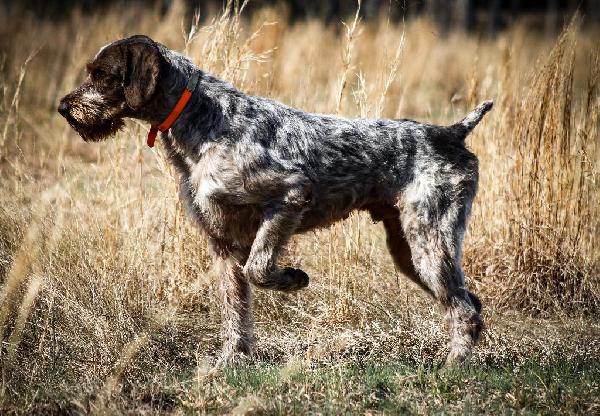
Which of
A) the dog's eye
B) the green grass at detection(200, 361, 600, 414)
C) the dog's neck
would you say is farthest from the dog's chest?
the green grass at detection(200, 361, 600, 414)

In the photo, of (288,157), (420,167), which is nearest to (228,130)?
(288,157)

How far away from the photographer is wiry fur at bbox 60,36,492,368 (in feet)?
15.5

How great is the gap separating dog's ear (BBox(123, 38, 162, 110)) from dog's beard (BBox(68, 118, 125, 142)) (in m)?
0.28

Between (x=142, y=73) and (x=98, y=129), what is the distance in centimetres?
52

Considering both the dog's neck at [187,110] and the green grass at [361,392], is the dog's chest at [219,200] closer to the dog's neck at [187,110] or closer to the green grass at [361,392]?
the dog's neck at [187,110]

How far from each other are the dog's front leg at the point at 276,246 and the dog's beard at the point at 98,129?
1159 mm

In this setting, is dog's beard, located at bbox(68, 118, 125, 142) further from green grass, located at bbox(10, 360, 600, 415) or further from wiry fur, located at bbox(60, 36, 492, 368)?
green grass, located at bbox(10, 360, 600, 415)

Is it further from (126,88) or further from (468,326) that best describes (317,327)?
(126,88)

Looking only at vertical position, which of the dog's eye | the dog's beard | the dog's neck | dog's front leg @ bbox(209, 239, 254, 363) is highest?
the dog's eye

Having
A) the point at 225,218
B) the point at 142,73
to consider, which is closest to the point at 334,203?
the point at 225,218

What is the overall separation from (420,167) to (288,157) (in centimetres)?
93

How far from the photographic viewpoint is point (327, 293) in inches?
→ 236

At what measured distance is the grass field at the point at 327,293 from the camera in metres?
4.27

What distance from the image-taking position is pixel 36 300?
5117 millimetres
